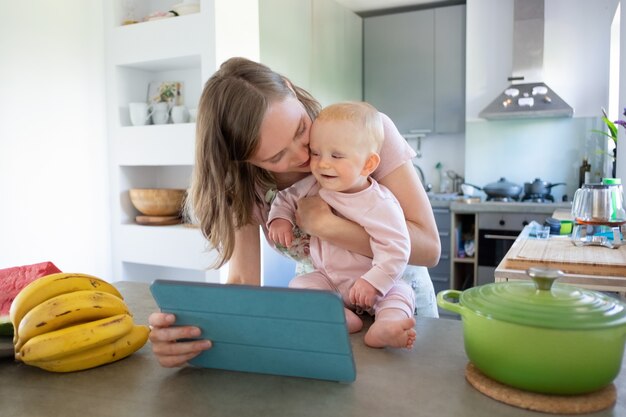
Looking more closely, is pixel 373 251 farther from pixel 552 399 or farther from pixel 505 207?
pixel 505 207

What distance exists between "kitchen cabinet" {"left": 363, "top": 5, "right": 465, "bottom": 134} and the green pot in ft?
13.6

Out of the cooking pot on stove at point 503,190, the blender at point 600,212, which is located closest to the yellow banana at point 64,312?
the blender at point 600,212

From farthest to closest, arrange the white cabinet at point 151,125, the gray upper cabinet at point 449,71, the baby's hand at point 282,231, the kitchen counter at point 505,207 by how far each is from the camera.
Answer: the gray upper cabinet at point 449,71
the kitchen counter at point 505,207
the white cabinet at point 151,125
the baby's hand at point 282,231

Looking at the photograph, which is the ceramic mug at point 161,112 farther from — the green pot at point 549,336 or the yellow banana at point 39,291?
the green pot at point 549,336

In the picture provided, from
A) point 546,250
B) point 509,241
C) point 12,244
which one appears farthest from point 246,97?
point 509,241

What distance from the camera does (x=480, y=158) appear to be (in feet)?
15.0

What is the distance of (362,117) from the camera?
1152 mm

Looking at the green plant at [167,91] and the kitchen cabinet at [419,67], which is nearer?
the green plant at [167,91]

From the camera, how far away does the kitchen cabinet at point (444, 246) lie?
4.29 m

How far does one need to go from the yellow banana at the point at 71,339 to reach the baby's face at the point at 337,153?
1.66 feet

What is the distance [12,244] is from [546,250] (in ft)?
8.24

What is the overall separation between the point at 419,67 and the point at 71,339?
4.39 m

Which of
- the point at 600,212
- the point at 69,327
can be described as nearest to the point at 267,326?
the point at 69,327

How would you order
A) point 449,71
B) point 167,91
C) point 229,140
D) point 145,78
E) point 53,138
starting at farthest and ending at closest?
1. point 449,71
2. point 145,78
3. point 167,91
4. point 53,138
5. point 229,140
